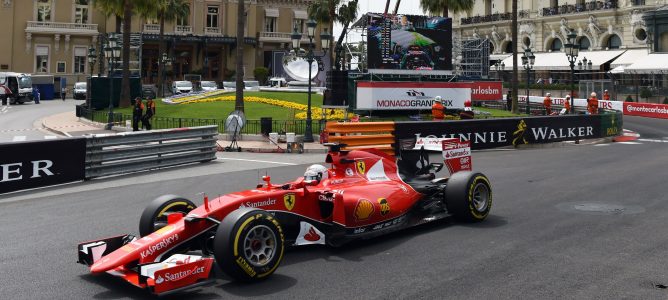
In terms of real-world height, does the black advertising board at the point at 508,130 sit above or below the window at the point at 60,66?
below

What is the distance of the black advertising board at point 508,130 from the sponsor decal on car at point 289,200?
42.2 ft

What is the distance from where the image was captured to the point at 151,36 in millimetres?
68750

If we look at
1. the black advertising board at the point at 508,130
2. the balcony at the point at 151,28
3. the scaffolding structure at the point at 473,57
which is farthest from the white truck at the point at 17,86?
the black advertising board at the point at 508,130

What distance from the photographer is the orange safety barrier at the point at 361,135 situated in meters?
13.2

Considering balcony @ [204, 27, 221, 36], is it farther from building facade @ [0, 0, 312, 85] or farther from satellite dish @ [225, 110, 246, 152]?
satellite dish @ [225, 110, 246, 152]

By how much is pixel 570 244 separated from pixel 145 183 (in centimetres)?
988

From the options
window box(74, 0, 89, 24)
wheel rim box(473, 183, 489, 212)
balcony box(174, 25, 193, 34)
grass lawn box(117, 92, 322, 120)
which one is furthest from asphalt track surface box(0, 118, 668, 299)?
balcony box(174, 25, 193, 34)

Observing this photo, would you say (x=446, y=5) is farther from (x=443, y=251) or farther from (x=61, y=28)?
(x=61, y=28)

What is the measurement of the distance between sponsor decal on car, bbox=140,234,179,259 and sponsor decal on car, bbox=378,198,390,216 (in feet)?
9.53

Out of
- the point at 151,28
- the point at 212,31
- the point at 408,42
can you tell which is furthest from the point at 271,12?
the point at 408,42

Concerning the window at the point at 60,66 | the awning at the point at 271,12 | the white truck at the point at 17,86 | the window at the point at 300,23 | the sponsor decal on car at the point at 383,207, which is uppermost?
the awning at the point at 271,12

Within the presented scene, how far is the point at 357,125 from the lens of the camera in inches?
568

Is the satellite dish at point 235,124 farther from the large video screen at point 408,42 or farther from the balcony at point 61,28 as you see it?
the balcony at point 61,28

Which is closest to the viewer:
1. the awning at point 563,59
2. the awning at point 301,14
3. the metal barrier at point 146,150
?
the metal barrier at point 146,150
